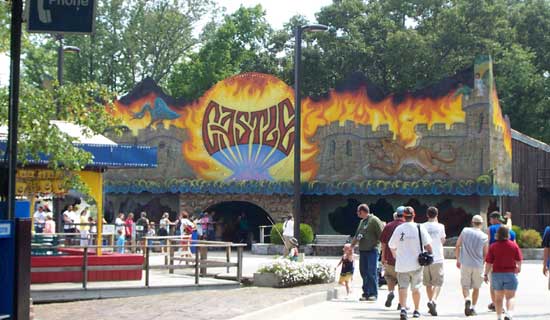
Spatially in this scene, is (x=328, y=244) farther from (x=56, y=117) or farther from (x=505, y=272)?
(x=505, y=272)

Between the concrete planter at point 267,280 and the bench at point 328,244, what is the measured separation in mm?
14908

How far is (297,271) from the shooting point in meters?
20.7

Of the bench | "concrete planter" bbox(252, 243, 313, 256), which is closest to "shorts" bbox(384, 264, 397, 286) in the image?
"concrete planter" bbox(252, 243, 313, 256)

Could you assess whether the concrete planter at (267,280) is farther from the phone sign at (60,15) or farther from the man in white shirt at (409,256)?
the phone sign at (60,15)

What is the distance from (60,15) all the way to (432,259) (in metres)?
7.02

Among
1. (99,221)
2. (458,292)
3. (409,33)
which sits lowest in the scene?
(458,292)

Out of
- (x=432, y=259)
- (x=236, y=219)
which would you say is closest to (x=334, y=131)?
(x=236, y=219)

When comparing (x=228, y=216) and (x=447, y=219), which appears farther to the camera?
(x=228, y=216)

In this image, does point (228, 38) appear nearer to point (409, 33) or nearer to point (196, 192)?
point (409, 33)

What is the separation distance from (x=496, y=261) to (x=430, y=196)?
23.1 m

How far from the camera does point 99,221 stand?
71.2 ft

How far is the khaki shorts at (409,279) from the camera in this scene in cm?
1540

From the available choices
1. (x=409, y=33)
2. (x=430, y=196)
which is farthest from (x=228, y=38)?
(x=430, y=196)

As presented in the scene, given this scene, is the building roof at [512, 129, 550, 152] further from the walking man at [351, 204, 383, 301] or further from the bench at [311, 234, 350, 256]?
the walking man at [351, 204, 383, 301]
